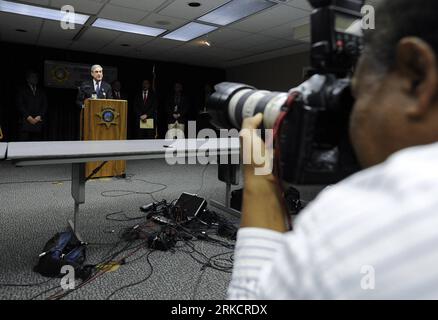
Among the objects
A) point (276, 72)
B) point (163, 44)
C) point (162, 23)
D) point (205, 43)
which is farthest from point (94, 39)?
point (276, 72)

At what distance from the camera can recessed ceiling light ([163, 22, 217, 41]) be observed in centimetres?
482

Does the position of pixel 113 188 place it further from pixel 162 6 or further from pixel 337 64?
pixel 337 64

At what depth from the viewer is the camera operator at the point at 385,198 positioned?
0.24 meters

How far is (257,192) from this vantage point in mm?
490

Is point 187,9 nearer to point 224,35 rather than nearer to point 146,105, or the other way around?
point 224,35

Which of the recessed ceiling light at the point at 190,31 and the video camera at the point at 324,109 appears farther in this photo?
the recessed ceiling light at the point at 190,31

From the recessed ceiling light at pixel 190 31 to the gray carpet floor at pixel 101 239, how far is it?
2.32 meters

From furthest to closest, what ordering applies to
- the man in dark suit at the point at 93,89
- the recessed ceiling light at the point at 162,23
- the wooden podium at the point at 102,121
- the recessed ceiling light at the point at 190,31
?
1. the recessed ceiling light at the point at 190,31
2. the recessed ceiling light at the point at 162,23
3. the man in dark suit at the point at 93,89
4. the wooden podium at the point at 102,121

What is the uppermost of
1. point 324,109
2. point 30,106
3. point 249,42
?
point 249,42

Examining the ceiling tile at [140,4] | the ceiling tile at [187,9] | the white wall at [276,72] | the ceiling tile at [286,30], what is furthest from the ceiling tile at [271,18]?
the white wall at [276,72]

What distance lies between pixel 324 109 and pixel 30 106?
5.78 m

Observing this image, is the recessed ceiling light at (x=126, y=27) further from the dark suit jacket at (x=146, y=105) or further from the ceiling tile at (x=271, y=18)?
the ceiling tile at (x=271, y=18)

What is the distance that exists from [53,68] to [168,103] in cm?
240

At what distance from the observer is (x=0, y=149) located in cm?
158
